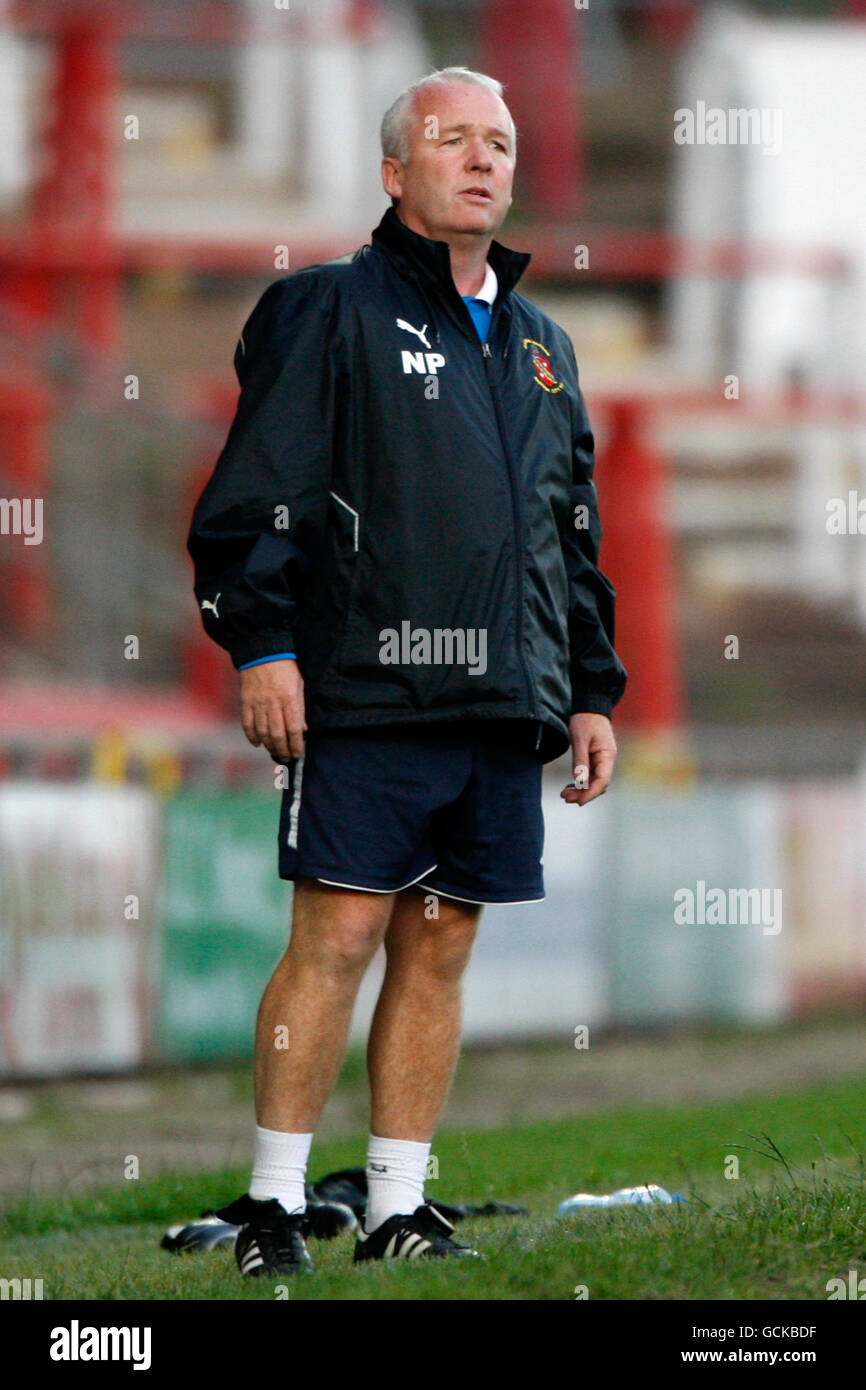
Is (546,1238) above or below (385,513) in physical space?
below

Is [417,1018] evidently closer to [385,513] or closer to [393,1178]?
[393,1178]

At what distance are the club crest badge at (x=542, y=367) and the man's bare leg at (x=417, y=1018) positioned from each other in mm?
1027

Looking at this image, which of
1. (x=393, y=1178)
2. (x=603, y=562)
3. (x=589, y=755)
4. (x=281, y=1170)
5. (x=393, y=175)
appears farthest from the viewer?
(x=603, y=562)

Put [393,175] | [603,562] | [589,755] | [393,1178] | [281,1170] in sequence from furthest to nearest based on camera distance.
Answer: [603,562], [589,755], [393,175], [393,1178], [281,1170]

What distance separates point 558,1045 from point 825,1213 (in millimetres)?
9674

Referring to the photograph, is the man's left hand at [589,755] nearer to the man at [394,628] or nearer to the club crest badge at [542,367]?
the man at [394,628]

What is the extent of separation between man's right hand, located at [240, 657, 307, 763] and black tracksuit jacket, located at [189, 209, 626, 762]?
0.04m

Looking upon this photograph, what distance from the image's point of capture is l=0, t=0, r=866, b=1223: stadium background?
474 inches

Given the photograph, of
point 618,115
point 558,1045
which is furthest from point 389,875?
point 618,115

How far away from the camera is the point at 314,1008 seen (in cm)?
440

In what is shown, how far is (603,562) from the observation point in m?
21.7

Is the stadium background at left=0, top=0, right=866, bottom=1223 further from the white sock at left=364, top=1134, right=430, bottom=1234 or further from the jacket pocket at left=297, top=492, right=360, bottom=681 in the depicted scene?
the white sock at left=364, top=1134, right=430, bottom=1234

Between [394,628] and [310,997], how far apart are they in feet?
2.30

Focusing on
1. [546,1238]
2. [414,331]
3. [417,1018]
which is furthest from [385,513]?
[546,1238]
